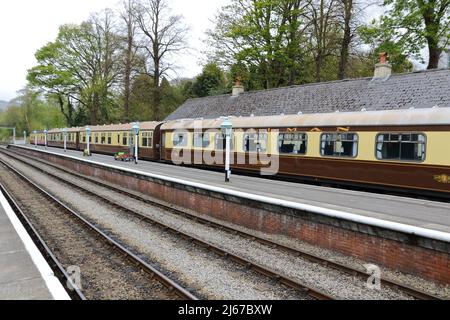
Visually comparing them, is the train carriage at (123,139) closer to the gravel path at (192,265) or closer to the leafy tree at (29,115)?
the gravel path at (192,265)

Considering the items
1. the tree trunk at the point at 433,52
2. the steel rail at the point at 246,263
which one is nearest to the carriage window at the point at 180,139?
the steel rail at the point at 246,263

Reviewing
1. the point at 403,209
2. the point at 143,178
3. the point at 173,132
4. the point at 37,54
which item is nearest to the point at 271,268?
the point at 403,209

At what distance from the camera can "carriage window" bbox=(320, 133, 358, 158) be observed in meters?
14.4

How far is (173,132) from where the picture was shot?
24.9 meters

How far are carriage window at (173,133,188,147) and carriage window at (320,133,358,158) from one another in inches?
414

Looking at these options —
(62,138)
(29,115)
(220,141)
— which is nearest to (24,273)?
(220,141)

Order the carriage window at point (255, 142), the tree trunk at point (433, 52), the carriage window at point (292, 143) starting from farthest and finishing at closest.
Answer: the tree trunk at point (433, 52)
the carriage window at point (255, 142)
the carriage window at point (292, 143)

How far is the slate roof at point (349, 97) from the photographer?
1802 cm

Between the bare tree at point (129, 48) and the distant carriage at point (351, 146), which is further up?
the bare tree at point (129, 48)

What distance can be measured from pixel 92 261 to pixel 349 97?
1819cm

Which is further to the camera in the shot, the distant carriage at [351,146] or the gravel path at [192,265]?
the distant carriage at [351,146]

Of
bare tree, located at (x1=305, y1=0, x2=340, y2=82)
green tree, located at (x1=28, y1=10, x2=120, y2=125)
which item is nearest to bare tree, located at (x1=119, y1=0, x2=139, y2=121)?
green tree, located at (x1=28, y1=10, x2=120, y2=125)

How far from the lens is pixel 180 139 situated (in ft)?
79.3

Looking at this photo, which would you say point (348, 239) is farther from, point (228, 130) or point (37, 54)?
point (37, 54)
